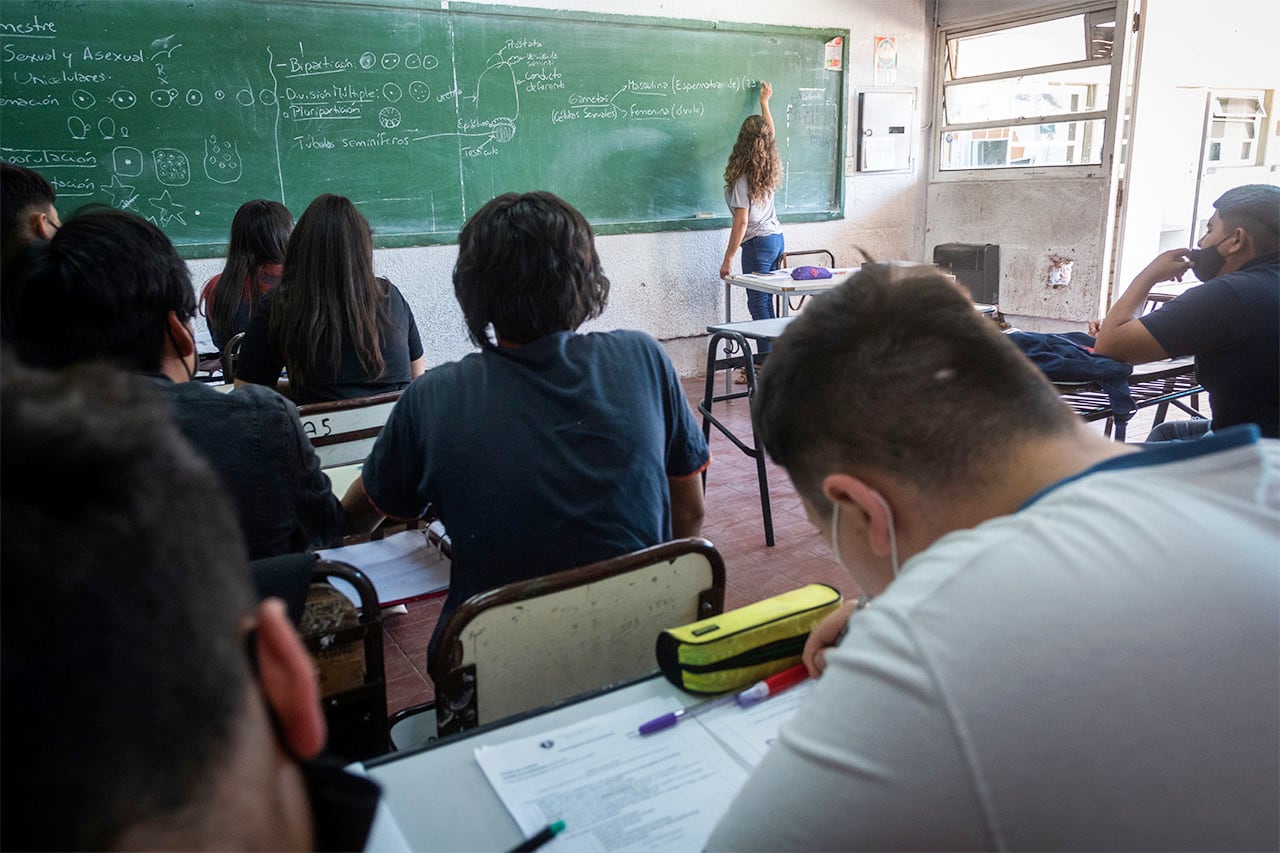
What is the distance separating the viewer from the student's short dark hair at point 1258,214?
7.57 ft

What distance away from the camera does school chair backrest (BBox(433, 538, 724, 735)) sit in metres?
1.15

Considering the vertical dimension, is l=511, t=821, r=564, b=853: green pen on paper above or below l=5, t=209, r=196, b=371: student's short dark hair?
below

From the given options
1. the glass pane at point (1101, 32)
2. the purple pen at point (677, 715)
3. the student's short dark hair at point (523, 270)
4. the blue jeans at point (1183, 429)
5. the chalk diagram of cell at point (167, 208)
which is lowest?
the blue jeans at point (1183, 429)

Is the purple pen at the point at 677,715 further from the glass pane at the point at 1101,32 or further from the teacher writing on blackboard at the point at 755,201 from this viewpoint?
the glass pane at the point at 1101,32

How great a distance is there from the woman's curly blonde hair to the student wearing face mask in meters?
3.39

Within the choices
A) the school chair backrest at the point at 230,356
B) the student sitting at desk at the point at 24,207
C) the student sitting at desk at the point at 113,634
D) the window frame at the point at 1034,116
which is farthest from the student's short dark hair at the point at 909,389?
the window frame at the point at 1034,116

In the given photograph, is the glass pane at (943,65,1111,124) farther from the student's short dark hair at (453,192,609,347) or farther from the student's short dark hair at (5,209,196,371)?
the student's short dark hair at (5,209,196,371)

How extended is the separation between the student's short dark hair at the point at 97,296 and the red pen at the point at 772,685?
1069mm

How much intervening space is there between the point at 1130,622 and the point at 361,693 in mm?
956

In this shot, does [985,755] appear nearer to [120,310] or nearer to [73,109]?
[120,310]

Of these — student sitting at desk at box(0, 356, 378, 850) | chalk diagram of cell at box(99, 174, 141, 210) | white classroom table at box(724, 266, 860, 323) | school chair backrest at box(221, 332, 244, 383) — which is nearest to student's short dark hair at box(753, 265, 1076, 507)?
student sitting at desk at box(0, 356, 378, 850)

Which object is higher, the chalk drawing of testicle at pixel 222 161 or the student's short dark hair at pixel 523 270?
the chalk drawing of testicle at pixel 222 161

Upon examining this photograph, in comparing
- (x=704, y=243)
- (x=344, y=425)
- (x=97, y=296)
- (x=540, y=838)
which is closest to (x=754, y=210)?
(x=704, y=243)

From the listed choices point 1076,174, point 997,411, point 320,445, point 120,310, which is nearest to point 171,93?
point 320,445
